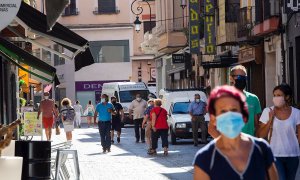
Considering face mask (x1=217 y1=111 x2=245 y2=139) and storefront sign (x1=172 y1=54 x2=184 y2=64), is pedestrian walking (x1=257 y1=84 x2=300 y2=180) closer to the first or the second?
face mask (x1=217 y1=111 x2=245 y2=139)

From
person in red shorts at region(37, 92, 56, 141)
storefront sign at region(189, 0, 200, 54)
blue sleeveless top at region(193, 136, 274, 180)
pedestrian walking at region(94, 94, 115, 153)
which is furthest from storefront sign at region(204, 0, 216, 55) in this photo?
blue sleeveless top at region(193, 136, 274, 180)

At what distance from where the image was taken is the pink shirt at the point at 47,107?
32469 mm

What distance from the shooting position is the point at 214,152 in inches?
228

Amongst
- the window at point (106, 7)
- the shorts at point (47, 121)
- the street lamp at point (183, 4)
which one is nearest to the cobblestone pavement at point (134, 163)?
the shorts at point (47, 121)

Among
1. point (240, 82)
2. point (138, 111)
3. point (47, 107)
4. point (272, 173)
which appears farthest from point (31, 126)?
point (272, 173)

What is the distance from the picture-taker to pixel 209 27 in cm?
4284

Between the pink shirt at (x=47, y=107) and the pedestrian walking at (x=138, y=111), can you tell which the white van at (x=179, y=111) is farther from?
the pink shirt at (x=47, y=107)

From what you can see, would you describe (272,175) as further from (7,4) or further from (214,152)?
(7,4)

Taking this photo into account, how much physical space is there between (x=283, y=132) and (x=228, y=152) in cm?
516

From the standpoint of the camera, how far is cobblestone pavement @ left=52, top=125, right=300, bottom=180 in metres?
19.9

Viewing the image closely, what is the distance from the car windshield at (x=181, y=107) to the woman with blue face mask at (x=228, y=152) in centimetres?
2836

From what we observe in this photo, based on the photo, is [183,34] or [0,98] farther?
[183,34]

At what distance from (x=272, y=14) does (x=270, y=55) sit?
3592mm

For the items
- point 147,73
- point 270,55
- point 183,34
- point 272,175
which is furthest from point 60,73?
point 272,175
